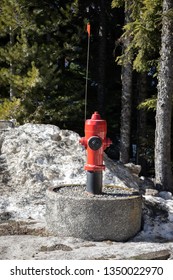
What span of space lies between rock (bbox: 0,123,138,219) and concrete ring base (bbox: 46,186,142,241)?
91 centimetres

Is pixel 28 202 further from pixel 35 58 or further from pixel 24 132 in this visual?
pixel 35 58

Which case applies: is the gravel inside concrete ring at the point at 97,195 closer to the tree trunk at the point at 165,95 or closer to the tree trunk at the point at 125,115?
the tree trunk at the point at 165,95

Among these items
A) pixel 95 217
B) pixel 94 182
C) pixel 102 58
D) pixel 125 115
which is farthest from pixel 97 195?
pixel 102 58

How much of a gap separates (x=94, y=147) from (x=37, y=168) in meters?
2.39

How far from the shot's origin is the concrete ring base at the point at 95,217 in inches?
189

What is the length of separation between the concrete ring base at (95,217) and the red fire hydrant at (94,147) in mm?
236

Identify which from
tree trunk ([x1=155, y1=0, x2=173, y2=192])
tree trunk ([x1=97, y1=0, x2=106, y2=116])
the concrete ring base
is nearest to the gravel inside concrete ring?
the concrete ring base

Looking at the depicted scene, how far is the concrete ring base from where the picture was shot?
4805 mm

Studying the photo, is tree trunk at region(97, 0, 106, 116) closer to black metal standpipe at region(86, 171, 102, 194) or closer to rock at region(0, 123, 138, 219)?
rock at region(0, 123, 138, 219)

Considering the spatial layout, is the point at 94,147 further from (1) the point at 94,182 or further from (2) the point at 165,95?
(2) the point at 165,95

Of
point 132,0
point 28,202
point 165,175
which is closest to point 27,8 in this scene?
point 132,0

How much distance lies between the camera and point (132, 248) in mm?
4617

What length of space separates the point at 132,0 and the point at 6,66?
15.5ft

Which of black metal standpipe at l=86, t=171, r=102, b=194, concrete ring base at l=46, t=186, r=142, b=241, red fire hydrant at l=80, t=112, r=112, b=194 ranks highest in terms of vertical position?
red fire hydrant at l=80, t=112, r=112, b=194
